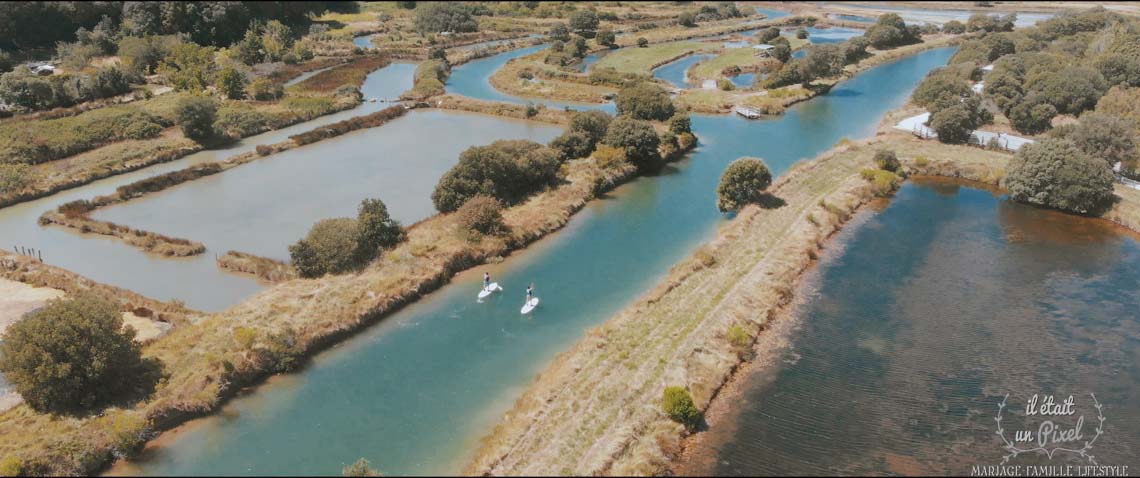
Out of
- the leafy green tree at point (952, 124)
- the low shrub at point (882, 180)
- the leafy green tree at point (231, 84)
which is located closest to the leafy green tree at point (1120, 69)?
the leafy green tree at point (952, 124)

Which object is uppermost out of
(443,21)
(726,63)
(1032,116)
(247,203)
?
(443,21)

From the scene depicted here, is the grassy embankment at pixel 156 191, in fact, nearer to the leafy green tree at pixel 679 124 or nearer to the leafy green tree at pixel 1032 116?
the leafy green tree at pixel 679 124

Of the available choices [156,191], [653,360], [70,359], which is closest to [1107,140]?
[653,360]

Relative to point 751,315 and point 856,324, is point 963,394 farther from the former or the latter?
point 751,315

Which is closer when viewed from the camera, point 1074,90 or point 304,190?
point 304,190

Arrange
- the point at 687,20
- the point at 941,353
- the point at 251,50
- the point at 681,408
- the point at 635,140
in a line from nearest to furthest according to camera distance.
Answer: the point at 681,408 → the point at 941,353 → the point at 635,140 → the point at 251,50 → the point at 687,20

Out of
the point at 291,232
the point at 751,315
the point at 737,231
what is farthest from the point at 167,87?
the point at 751,315

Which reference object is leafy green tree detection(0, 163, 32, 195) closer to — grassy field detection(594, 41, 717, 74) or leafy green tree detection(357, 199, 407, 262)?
leafy green tree detection(357, 199, 407, 262)

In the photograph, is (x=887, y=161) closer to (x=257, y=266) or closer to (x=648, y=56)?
(x=257, y=266)
